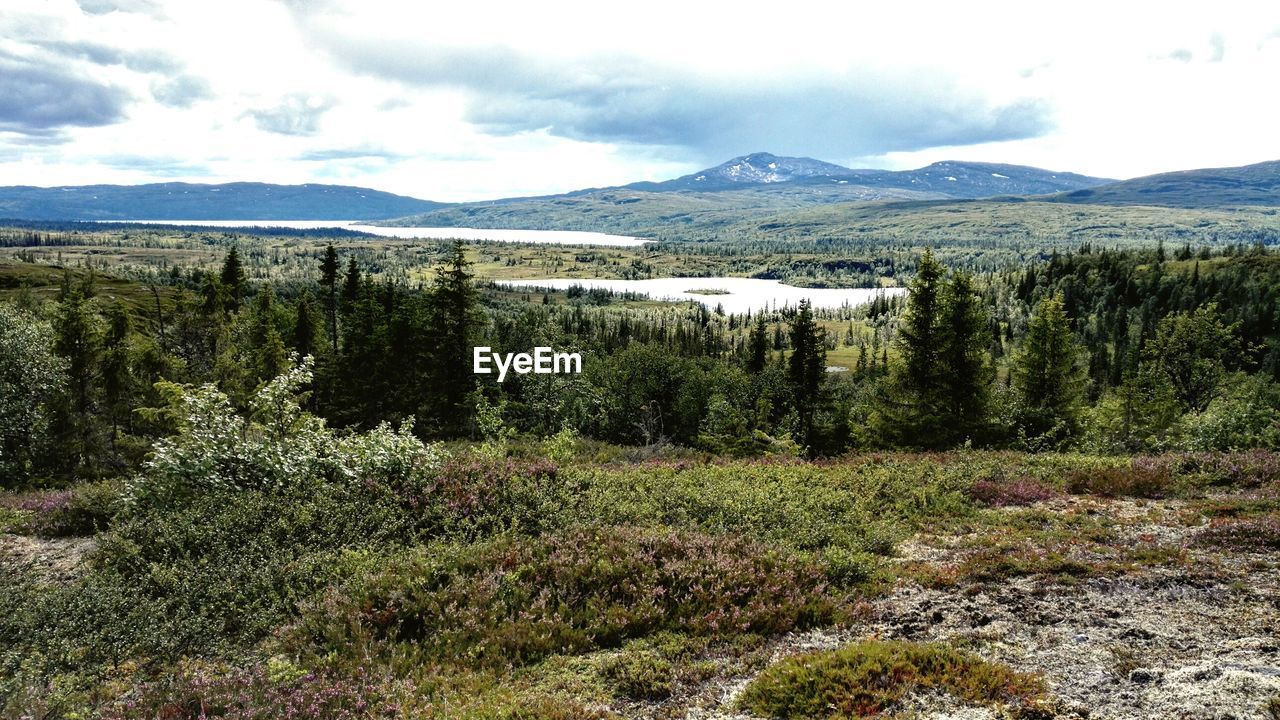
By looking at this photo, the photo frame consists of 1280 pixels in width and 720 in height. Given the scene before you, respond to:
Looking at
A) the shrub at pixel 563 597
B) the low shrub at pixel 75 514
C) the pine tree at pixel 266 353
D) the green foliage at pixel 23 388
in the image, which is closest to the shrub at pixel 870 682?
the shrub at pixel 563 597

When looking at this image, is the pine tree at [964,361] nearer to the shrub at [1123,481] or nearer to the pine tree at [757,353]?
the shrub at [1123,481]

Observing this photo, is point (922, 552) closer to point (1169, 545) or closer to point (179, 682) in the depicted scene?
point (1169, 545)

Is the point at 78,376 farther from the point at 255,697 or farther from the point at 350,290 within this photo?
the point at 255,697

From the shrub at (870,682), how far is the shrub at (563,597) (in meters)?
1.85

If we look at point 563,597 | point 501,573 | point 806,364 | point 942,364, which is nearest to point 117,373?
point 501,573

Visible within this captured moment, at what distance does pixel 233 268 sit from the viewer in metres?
71.1

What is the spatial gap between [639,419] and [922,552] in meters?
69.4

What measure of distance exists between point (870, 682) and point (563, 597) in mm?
5261

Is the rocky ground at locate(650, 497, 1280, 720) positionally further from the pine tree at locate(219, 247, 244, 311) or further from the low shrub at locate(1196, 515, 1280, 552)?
the pine tree at locate(219, 247, 244, 311)

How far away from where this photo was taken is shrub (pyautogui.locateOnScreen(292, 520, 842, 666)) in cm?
1030

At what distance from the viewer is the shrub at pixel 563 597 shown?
10305 mm

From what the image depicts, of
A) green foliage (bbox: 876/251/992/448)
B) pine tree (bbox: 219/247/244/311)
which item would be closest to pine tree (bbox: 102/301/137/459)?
pine tree (bbox: 219/247/244/311)

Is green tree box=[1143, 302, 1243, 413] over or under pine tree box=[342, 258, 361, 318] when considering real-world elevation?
under

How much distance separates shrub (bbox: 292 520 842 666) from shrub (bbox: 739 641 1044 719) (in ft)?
6.07
